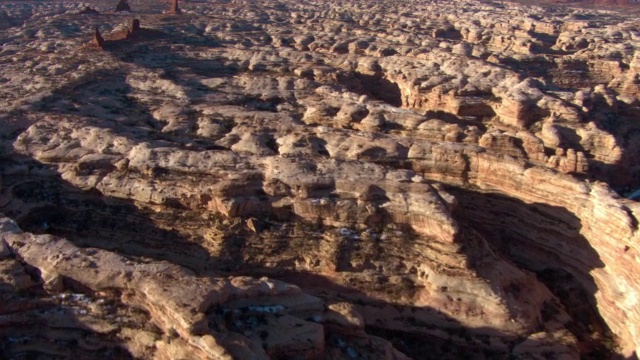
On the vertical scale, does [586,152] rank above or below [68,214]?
above

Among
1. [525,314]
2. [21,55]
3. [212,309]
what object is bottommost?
[21,55]

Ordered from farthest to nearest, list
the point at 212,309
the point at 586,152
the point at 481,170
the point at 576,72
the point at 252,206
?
the point at 576,72
the point at 586,152
the point at 481,170
the point at 252,206
the point at 212,309

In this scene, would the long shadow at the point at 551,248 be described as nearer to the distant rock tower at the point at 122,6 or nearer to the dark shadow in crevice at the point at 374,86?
the dark shadow in crevice at the point at 374,86

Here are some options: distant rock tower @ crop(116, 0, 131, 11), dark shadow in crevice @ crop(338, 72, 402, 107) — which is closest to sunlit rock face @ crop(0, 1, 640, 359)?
dark shadow in crevice @ crop(338, 72, 402, 107)

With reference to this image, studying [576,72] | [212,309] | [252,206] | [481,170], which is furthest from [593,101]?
[212,309]

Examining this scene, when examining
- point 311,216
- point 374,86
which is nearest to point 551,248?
A: point 311,216

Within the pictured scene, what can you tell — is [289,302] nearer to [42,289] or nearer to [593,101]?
[42,289]

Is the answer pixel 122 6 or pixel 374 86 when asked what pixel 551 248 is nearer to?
pixel 374 86
